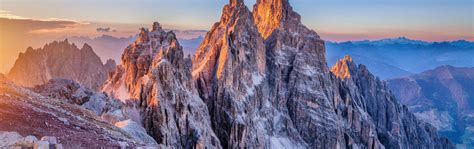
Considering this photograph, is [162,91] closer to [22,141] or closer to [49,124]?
[49,124]

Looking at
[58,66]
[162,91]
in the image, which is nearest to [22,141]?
[162,91]

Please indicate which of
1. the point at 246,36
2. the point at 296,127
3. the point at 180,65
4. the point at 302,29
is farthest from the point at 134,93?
the point at 302,29

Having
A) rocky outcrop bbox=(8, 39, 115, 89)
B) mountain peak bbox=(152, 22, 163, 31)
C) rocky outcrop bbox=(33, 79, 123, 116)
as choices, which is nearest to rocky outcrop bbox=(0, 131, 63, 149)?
rocky outcrop bbox=(33, 79, 123, 116)

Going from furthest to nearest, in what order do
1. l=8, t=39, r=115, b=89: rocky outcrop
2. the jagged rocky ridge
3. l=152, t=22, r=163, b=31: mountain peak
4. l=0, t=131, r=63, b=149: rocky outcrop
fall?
1. l=8, t=39, r=115, b=89: rocky outcrop
2. the jagged rocky ridge
3. l=152, t=22, r=163, b=31: mountain peak
4. l=0, t=131, r=63, b=149: rocky outcrop

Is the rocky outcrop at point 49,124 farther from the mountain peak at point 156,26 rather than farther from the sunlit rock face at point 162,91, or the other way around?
the mountain peak at point 156,26

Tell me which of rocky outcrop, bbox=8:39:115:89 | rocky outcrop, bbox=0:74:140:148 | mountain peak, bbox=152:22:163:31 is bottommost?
rocky outcrop, bbox=8:39:115:89

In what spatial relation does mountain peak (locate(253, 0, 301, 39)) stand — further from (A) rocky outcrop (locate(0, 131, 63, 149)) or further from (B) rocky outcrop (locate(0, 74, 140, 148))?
(A) rocky outcrop (locate(0, 131, 63, 149))

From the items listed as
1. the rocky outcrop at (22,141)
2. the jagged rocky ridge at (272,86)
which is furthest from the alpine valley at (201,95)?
the jagged rocky ridge at (272,86)
